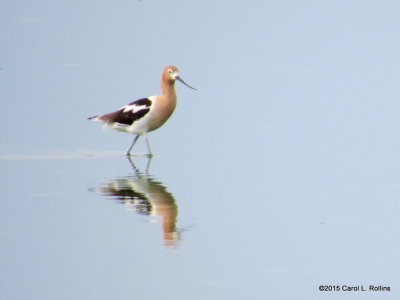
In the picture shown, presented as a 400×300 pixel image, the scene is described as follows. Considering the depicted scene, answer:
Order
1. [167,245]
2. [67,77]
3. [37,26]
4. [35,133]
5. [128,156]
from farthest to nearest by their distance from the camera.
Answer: [37,26], [67,77], [35,133], [128,156], [167,245]

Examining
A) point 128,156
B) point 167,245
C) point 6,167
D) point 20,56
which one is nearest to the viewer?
point 167,245

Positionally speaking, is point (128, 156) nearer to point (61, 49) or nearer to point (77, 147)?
point (77, 147)

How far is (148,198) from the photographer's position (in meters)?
13.7

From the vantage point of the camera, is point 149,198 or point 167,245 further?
point 149,198

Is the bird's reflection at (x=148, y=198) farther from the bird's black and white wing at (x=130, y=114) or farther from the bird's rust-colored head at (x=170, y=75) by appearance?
the bird's rust-colored head at (x=170, y=75)

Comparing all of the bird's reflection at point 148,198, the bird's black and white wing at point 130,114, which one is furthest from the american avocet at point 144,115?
the bird's reflection at point 148,198

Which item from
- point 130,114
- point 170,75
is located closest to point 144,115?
point 130,114

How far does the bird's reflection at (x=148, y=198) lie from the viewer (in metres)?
12.3

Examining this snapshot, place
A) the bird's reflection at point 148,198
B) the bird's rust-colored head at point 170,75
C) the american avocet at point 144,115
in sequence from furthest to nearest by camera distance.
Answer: the bird's rust-colored head at point 170,75
the american avocet at point 144,115
the bird's reflection at point 148,198

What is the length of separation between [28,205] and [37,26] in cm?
1694

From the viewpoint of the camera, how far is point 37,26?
97.6ft

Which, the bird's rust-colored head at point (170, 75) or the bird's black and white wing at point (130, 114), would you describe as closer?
the bird's black and white wing at point (130, 114)

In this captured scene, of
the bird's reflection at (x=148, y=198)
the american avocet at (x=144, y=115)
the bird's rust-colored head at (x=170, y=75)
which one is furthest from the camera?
the bird's rust-colored head at (x=170, y=75)

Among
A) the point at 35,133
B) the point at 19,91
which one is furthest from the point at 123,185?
the point at 19,91
